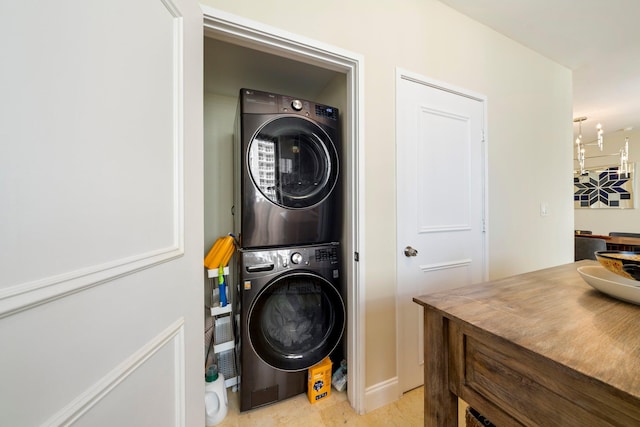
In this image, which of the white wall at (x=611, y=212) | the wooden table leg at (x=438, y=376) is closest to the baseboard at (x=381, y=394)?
the wooden table leg at (x=438, y=376)

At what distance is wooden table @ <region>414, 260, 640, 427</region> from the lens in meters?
0.42

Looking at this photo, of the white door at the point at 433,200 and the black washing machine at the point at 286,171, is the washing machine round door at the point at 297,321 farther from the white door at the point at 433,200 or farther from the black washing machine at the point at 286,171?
the white door at the point at 433,200

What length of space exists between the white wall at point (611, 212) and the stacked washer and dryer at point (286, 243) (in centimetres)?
641

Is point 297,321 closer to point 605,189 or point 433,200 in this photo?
point 433,200

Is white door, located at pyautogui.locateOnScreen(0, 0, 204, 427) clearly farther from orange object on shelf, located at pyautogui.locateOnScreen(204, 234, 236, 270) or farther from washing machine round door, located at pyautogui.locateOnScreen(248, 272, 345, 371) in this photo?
orange object on shelf, located at pyautogui.locateOnScreen(204, 234, 236, 270)

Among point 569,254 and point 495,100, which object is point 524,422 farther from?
point 569,254

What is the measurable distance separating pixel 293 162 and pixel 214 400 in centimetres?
143

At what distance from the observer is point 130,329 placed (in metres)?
0.52

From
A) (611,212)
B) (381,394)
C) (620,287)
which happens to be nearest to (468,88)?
(620,287)

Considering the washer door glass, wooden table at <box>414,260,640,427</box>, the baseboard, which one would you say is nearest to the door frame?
the baseboard

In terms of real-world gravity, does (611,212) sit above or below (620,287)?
above

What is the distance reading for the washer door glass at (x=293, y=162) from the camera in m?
1.31

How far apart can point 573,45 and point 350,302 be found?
281 cm

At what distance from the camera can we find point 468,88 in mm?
1675
